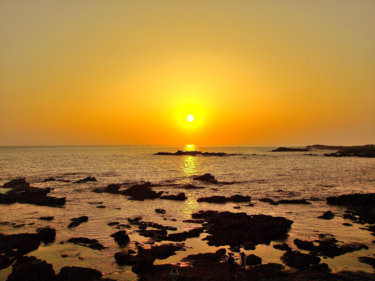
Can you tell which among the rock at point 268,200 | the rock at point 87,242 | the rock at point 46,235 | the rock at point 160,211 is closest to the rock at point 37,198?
the rock at point 160,211

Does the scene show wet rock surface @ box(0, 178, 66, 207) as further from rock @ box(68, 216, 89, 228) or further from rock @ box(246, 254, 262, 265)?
rock @ box(246, 254, 262, 265)

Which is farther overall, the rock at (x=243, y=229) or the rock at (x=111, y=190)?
the rock at (x=111, y=190)

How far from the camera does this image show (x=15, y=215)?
31.3m

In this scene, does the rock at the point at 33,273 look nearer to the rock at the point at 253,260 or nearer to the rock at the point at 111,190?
the rock at the point at 253,260

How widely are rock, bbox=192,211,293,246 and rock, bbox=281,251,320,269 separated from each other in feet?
11.3

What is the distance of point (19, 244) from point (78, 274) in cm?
793

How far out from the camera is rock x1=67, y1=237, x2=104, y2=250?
68.9 feet

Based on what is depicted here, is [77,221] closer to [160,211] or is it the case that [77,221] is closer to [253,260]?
[160,211]

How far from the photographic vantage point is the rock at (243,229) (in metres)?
21.9

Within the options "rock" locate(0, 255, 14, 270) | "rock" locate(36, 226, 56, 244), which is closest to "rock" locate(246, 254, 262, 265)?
"rock" locate(0, 255, 14, 270)

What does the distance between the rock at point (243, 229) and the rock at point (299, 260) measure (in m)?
3.45

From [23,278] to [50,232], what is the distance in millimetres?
8356

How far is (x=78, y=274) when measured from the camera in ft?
51.9

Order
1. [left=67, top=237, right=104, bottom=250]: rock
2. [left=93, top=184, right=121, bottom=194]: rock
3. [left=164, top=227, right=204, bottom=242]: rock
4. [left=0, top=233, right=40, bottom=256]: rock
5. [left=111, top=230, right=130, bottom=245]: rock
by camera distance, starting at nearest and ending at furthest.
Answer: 1. [left=0, top=233, right=40, bottom=256]: rock
2. [left=67, top=237, right=104, bottom=250]: rock
3. [left=111, top=230, right=130, bottom=245]: rock
4. [left=164, top=227, right=204, bottom=242]: rock
5. [left=93, top=184, right=121, bottom=194]: rock
